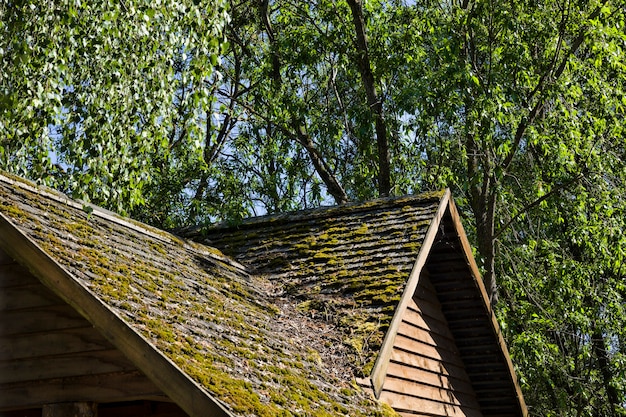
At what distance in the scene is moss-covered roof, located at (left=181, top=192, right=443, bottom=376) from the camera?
931 cm

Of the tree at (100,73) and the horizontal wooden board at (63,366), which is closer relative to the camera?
the horizontal wooden board at (63,366)

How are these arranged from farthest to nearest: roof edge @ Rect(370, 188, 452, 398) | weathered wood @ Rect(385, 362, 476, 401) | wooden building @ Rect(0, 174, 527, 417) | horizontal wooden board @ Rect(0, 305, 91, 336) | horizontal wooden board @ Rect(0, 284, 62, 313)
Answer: weathered wood @ Rect(385, 362, 476, 401) → roof edge @ Rect(370, 188, 452, 398) → horizontal wooden board @ Rect(0, 284, 62, 313) → horizontal wooden board @ Rect(0, 305, 91, 336) → wooden building @ Rect(0, 174, 527, 417)

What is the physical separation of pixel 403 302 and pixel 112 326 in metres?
4.00

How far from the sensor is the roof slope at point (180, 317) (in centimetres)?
598

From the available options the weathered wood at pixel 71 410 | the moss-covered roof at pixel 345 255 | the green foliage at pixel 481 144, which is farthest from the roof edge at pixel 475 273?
the weathered wood at pixel 71 410

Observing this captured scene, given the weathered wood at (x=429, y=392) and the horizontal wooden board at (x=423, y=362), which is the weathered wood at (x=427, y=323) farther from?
the weathered wood at (x=429, y=392)

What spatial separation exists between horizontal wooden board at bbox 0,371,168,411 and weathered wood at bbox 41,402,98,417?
44 millimetres

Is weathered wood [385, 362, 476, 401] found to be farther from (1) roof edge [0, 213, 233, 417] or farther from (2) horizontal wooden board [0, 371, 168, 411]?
(1) roof edge [0, 213, 233, 417]

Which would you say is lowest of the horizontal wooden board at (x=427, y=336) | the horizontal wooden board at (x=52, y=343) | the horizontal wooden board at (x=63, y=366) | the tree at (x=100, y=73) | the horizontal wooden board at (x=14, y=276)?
the horizontal wooden board at (x=63, y=366)

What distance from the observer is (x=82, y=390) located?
6574 millimetres

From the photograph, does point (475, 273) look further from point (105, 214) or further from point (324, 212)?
point (105, 214)

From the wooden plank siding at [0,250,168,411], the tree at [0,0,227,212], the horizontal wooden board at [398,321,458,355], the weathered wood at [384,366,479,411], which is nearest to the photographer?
the wooden plank siding at [0,250,168,411]

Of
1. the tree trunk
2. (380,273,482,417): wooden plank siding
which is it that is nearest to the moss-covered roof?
(380,273,482,417): wooden plank siding

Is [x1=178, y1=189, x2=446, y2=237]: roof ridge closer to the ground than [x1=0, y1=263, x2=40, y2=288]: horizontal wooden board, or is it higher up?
higher up
